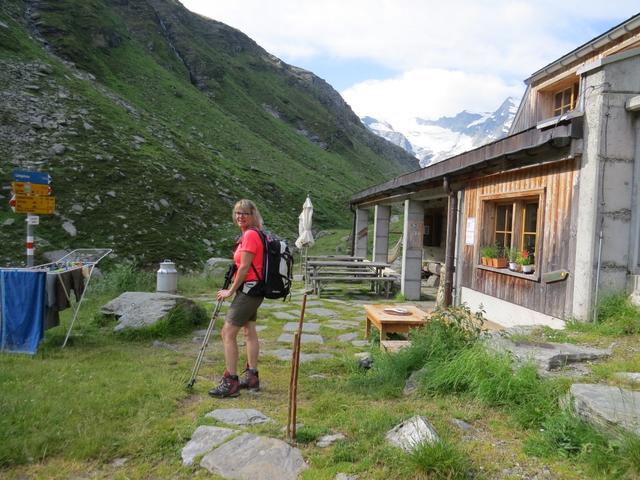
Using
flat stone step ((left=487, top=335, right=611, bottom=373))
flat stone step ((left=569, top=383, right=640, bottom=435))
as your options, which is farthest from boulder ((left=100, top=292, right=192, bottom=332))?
flat stone step ((left=569, top=383, right=640, bottom=435))

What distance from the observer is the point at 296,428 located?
11.2 ft

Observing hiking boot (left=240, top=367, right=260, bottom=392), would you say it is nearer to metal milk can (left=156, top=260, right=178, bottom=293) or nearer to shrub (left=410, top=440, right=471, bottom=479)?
shrub (left=410, top=440, right=471, bottom=479)

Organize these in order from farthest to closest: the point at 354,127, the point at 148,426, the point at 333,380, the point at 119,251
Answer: the point at 354,127
the point at 119,251
the point at 333,380
the point at 148,426

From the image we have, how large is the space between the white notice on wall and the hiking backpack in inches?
192

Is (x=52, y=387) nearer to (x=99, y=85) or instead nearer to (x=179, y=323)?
(x=179, y=323)

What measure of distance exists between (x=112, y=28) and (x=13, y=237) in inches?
1129

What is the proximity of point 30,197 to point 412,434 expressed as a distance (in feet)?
27.0

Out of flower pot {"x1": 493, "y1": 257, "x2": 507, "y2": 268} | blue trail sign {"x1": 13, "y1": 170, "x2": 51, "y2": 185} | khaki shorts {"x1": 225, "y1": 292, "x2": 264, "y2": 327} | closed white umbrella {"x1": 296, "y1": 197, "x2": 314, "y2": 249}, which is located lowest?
khaki shorts {"x1": 225, "y1": 292, "x2": 264, "y2": 327}

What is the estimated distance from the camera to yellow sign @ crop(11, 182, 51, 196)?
324 inches

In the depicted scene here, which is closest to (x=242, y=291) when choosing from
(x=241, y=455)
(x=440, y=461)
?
(x=241, y=455)

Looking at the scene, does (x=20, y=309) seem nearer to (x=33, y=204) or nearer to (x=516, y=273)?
(x=33, y=204)

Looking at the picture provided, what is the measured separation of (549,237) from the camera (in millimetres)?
6004

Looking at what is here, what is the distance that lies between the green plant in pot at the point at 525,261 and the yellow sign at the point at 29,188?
825cm

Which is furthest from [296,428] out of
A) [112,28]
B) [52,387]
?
[112,28]
